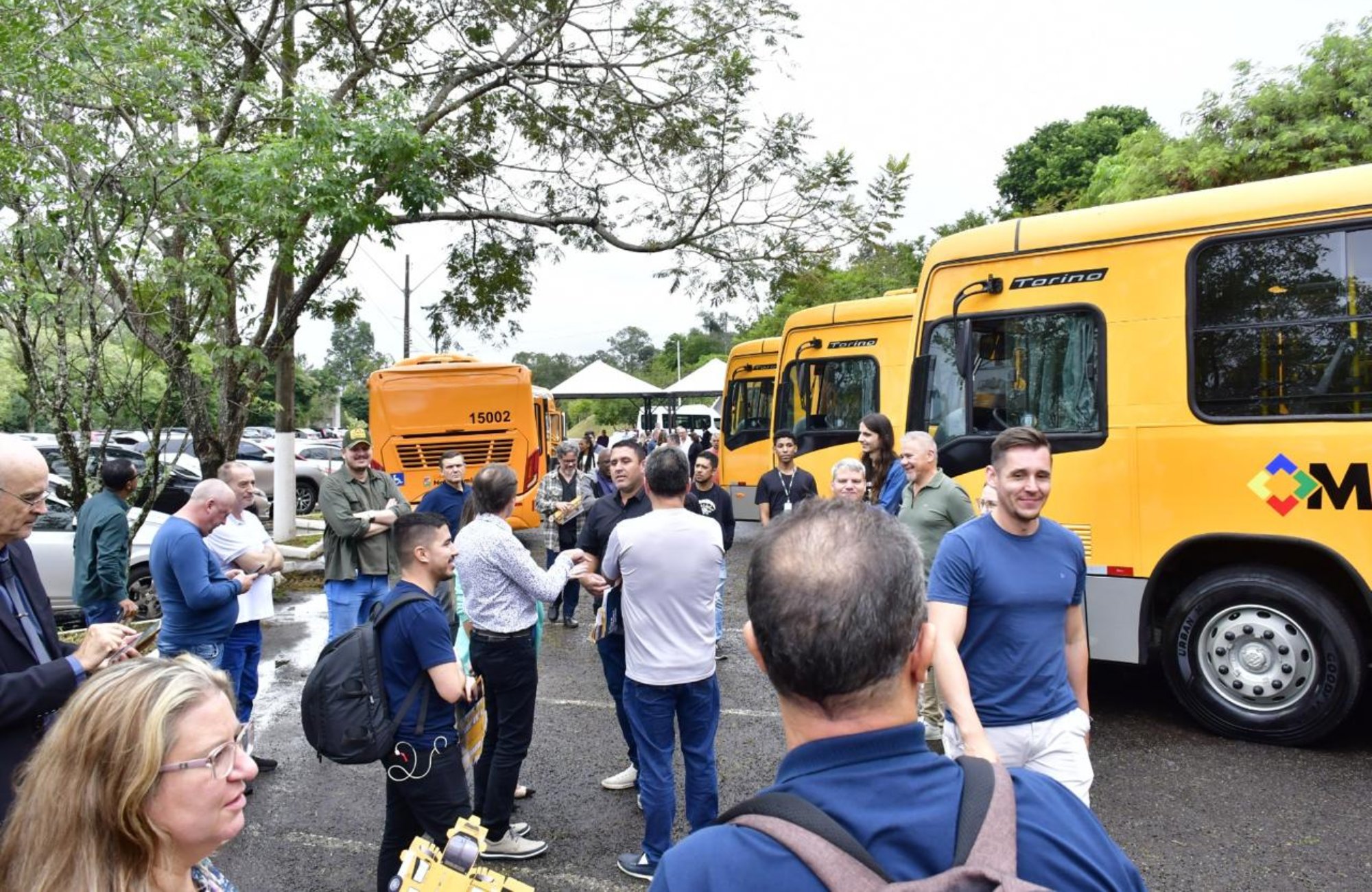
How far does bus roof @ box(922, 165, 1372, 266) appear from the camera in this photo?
520 centimetres

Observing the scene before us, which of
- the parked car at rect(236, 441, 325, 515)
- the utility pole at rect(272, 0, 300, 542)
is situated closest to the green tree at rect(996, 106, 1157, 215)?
the parked car at rect(236, 441, 325, 515)

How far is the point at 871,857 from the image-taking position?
1.08 metres

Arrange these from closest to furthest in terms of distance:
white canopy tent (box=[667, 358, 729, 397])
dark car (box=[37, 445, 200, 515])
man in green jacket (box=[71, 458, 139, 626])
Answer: man in green jacket (box=[71, 458, 139, 626]) → dark car (box=[37, 445, 200, 515]) → white canopy tent (box=[667, 358, 729, 397])

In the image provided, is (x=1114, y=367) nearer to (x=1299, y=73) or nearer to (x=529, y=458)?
(x=529, y=458)

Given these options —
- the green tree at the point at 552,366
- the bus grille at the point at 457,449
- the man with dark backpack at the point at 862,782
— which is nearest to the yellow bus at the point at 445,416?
the bus grille at the point at 457,449

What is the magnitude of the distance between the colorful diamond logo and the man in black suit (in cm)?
559

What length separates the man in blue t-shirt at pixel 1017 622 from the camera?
3.08 meters

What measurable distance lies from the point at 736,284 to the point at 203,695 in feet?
37.5

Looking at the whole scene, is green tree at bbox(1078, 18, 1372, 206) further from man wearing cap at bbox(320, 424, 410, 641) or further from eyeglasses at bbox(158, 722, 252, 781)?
eyeglasses at bbox(158, 722, 252, 781)

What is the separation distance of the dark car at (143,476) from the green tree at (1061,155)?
89.6ft

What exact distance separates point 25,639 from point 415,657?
1.15 meters

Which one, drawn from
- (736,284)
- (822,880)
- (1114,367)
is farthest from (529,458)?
(822,880)

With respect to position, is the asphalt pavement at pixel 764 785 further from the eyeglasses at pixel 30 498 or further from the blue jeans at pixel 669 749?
the eyeglasses at pixel 30 498

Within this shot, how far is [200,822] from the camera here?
5.66ft
